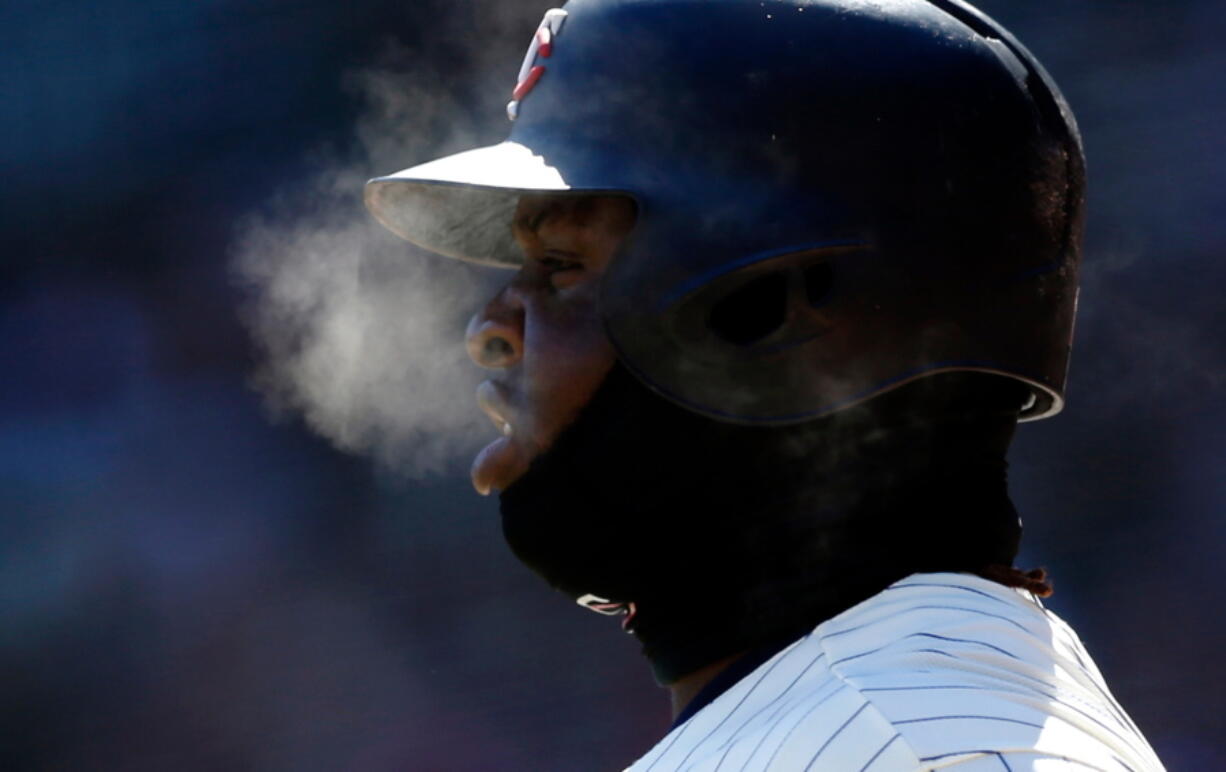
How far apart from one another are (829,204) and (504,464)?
48cm

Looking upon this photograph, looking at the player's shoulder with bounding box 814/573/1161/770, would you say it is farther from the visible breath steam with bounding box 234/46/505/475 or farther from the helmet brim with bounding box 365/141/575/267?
the visible breath steam with bounding box 234/46/505/475

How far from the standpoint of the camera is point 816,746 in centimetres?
127

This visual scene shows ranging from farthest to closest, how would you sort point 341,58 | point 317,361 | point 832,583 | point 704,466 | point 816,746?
point 341,58
point 317,361
point 704,466
point 832,583
point 816,746

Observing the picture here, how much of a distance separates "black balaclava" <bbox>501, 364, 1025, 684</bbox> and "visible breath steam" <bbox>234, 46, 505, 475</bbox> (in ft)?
4.83

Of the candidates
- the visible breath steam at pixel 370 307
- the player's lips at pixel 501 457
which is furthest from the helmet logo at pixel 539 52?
the visible breath steam at pixel 370 307

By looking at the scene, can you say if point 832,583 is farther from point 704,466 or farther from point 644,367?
point 644,367

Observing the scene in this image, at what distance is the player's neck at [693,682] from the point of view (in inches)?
66.4

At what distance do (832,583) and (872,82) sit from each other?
0.58m

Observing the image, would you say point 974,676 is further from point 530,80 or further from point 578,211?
point 530,80

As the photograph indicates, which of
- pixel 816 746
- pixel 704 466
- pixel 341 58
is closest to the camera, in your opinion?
pixel 816 746

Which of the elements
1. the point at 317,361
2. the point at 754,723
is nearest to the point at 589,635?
the point at 317,361

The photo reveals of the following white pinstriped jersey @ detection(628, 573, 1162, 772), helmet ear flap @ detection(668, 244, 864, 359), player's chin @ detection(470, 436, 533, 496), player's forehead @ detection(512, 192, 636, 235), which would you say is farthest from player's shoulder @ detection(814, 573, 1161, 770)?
player's forehead @ detection(512, 192, 636, 235)

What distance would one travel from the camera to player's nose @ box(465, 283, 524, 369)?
1.82 meters

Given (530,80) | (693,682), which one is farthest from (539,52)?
(693,682)
